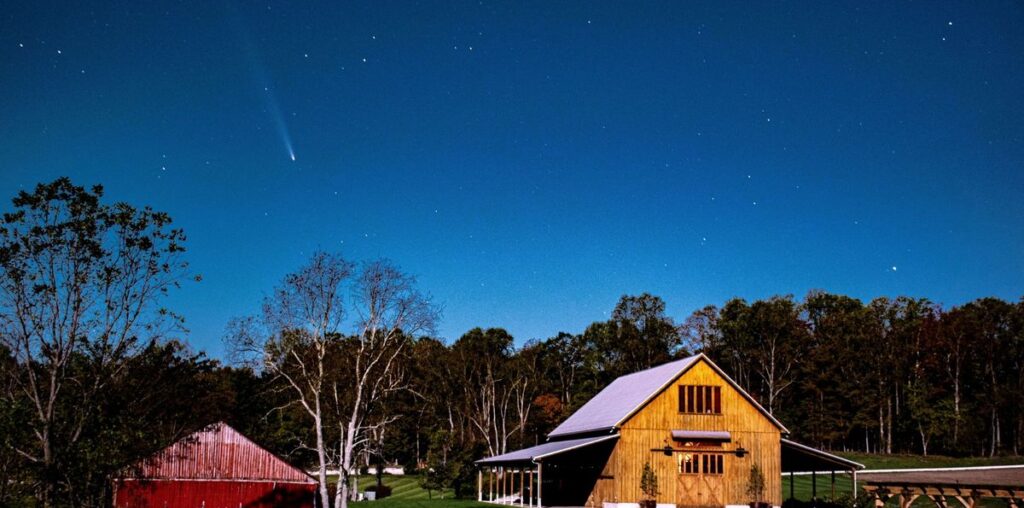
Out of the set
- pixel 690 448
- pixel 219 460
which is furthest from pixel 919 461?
pixel 219 460

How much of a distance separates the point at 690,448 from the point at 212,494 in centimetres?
2373

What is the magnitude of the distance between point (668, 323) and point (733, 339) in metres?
5.95

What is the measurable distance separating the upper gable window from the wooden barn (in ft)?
0.16

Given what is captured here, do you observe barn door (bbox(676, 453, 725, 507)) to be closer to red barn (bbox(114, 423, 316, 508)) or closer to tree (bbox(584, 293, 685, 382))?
red barn (bbox(114, 423, 316, 508))

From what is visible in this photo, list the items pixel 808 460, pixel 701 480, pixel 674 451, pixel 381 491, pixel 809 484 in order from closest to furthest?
pixel 701 480
pixel 674 451
pixel 808 460
pixel 809 484
pixel 381 491

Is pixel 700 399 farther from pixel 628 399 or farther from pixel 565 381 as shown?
pixel 565 381

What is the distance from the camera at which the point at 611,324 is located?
82.7 meters

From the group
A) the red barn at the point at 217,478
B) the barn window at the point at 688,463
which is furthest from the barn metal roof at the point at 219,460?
the barn window at the point at 688,463

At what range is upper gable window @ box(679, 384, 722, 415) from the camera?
138 ft

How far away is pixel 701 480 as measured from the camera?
40.9 metres

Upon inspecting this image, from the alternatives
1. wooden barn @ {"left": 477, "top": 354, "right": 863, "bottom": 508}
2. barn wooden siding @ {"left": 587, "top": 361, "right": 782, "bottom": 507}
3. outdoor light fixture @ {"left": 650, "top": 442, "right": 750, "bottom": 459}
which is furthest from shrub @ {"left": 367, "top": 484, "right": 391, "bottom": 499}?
outdoor light fixture @ {"left": 650, "top": 442, "right": 750, "bottom": 459}

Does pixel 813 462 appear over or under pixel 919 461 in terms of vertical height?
over

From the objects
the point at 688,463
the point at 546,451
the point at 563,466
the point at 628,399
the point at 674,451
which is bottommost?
the point at 563,466

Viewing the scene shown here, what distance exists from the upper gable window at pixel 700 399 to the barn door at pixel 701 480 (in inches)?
81.5
